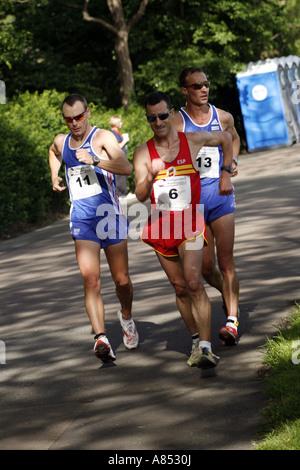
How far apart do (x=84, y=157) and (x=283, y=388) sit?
8.01 ft

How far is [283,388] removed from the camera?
5824 mm

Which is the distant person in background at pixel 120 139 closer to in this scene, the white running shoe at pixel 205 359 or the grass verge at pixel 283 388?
the grass verge at pixel 283 388

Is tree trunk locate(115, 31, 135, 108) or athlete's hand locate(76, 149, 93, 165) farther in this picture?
tree trunk locate(115, 31, 135, 108)

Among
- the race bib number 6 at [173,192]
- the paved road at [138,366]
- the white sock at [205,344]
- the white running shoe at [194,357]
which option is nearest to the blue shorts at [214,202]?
the race bib number 6 at [173,192]

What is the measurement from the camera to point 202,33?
36281 mm

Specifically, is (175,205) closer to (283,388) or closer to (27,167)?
(283,388)

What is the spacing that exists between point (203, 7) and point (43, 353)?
3019 centimetres

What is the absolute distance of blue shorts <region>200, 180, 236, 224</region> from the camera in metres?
7.44

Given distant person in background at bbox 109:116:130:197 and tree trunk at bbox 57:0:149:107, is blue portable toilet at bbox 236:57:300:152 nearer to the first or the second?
tree trunk at bbox 57:0:149:107

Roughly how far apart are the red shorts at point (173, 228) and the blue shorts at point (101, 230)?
66 cm

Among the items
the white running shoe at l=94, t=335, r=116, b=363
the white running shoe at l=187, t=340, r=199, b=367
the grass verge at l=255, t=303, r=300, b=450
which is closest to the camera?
the grass verge at l=255, t=303, r=300, b=450

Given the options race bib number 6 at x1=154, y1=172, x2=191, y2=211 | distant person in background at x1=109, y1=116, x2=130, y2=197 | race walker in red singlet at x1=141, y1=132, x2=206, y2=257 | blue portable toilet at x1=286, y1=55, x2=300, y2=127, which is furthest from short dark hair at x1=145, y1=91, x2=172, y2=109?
blue portable toilet at x1=286, y1=55, x2=300, y2=127

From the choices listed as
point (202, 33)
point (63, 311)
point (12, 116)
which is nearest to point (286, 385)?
point (63, 311)

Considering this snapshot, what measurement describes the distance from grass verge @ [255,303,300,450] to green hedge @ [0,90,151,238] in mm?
10766
